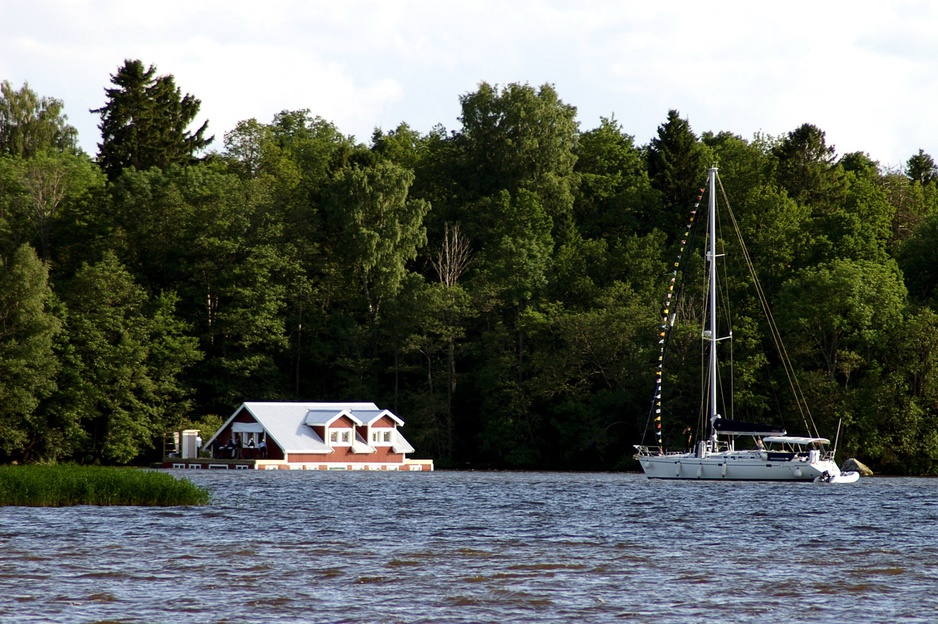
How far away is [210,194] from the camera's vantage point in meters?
85.9

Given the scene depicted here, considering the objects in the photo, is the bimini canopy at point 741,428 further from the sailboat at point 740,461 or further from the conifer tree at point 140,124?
the conifer tree at point 140,124

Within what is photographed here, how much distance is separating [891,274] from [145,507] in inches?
2054

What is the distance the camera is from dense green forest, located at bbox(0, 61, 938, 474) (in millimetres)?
73188

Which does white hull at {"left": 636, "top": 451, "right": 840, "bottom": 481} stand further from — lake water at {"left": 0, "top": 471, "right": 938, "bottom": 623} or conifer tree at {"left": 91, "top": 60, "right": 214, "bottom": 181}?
conifer tree at {"left": 91, "top": 60, "right": 214, "bottom": 181}

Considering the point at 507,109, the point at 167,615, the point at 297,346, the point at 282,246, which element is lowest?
the point at 167,615

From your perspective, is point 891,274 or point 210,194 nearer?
point 891,274

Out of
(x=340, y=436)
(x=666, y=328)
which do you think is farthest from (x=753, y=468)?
(x=340, y=436)

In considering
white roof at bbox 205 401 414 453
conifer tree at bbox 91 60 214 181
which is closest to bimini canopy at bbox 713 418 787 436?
white roof at bbox 205 401 414 453

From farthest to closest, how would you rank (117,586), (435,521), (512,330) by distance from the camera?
(512,330)
(435,521)
(117,586)

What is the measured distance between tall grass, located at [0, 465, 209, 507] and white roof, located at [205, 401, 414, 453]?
37.4 m

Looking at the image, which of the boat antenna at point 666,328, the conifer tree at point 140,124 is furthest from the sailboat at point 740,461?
the conifer tree at point 140,124

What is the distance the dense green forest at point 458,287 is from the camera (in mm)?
73188

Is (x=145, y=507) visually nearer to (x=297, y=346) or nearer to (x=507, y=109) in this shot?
(x=297, y=346)

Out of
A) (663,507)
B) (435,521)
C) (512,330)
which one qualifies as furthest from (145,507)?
(512,330)
